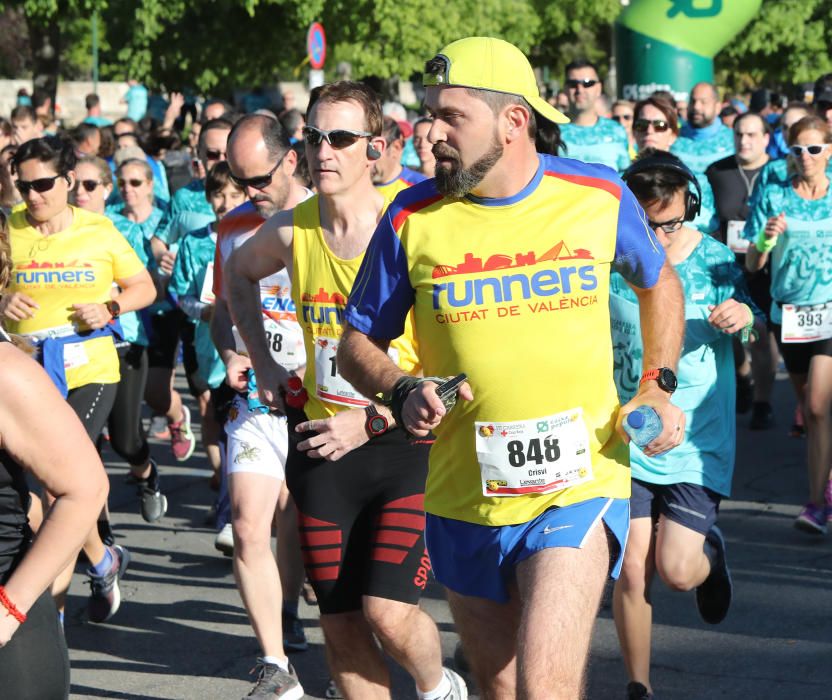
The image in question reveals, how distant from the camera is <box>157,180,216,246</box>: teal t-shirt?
877cm

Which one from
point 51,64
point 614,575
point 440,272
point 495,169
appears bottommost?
point 614,575

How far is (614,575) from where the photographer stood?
383cm

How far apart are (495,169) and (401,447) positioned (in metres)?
1.20

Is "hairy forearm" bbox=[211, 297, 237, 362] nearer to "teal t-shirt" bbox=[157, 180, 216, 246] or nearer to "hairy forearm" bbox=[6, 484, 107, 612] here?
"hairy forearm" bbox=[6, 484, 107, 612]

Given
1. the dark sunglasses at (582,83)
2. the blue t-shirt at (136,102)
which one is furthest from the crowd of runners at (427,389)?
the blue t-shirt at (136,102)

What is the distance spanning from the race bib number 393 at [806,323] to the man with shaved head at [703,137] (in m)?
3.67

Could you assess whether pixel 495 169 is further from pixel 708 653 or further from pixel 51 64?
pixel 51 64

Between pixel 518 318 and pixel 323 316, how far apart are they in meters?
1.12

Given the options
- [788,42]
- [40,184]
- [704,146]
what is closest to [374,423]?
[40,184]

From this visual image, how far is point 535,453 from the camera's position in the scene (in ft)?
11.9

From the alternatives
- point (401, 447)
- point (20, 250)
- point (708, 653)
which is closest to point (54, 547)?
point (401, 447)

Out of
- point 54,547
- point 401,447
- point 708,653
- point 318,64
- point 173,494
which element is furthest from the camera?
point 318,64

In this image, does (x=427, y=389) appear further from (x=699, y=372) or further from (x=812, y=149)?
(x=812, y=149)

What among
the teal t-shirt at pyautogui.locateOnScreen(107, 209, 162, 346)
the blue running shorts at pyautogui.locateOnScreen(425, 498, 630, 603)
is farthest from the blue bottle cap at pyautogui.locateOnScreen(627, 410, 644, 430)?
the teal t-shirt at pyautogui.locateOnScreen(107, 209, 162, 346)
